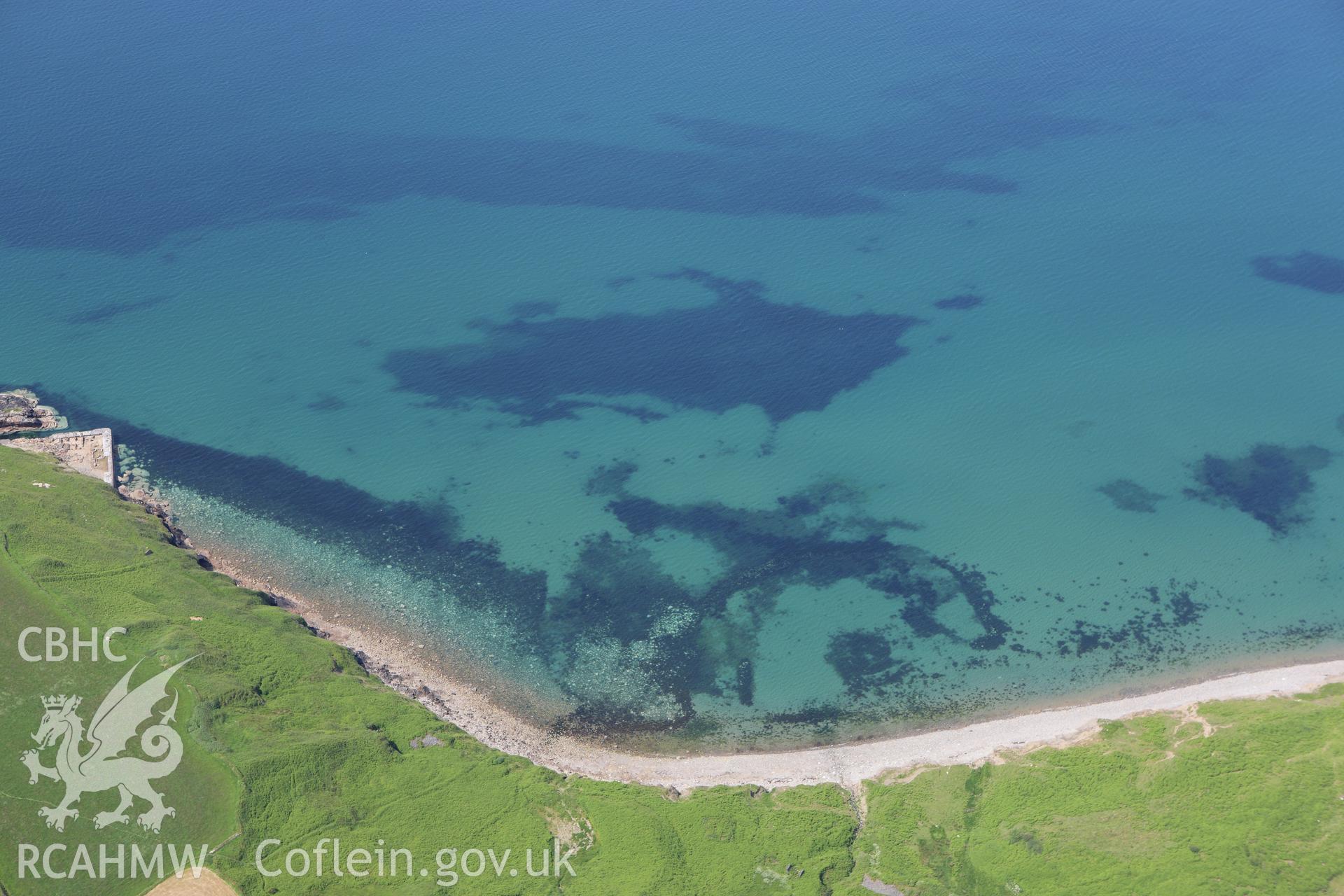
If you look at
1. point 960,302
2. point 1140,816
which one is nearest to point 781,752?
point 1140,816

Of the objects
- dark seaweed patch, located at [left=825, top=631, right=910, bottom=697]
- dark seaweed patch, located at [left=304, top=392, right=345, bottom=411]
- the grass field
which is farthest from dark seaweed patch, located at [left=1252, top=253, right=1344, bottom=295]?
dark seaweed patch, located at [left=304, top=392, right=345, bottom=411]

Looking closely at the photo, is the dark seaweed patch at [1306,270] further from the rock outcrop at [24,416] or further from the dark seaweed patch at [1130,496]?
the rock outcrop at [24,416]

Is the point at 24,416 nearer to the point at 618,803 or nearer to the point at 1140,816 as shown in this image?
the point at 618,803

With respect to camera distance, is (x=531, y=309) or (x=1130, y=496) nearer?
(x=1130, y=496)

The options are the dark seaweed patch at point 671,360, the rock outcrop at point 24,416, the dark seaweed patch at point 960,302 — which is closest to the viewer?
the rock outcrop at point 24,416

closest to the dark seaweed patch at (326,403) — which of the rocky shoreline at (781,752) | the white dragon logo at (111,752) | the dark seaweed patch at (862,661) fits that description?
the rocky shoreline at (781,752)

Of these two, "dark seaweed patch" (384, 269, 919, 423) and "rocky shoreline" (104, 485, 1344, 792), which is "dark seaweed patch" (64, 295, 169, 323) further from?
"rocky shoreline" (104, 485, 1344, 792)
